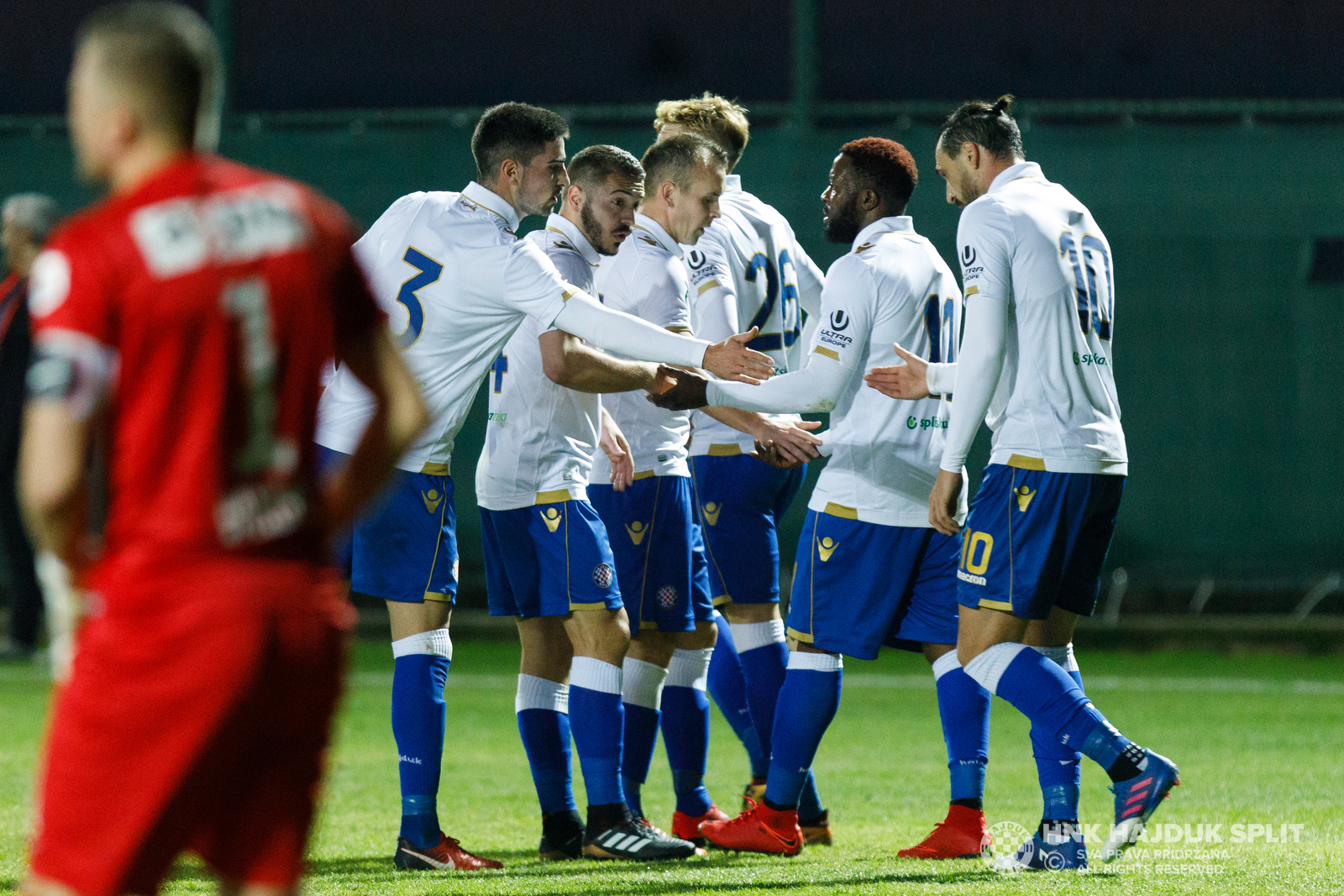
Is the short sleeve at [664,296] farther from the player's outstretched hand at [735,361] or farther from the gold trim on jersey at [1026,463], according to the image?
the gold trim on jersey at [1026,463]

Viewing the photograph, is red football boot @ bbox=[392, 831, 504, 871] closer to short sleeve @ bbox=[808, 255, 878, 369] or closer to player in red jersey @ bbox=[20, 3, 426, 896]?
short sleeve @ bbox=[808, 255, 878, 369]

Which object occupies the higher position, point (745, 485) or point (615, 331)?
point (615, 331)

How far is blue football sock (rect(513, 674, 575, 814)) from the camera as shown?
5062 millimetres

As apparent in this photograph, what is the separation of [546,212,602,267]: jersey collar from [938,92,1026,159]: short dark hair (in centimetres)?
120

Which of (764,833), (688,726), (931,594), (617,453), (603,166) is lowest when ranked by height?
(764,833)

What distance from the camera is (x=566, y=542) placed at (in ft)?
A: 16.5

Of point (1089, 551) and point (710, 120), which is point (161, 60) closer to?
point (1089, 551)

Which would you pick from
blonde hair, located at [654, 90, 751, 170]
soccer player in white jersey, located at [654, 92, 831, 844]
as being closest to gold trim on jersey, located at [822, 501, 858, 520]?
soccer player in white jersey, located at [654, 92, 831, 844]

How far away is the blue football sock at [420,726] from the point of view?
478 cm

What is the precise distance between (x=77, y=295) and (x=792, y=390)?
3.27 m

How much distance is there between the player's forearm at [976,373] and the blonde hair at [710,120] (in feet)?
6.26

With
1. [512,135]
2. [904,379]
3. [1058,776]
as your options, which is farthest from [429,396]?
[1058,776]

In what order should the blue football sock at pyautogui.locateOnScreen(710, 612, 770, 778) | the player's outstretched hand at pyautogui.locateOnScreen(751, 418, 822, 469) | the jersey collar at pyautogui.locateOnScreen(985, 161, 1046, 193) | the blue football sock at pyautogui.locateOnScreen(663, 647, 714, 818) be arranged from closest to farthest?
the jersey collar at pyautogui.locateOnScreen(985, 161, 1046, 193) < the player's outstretched hand at pyautogui.locateOnScreen(751, 418, 822, 469) < the blue football sock at pyautogui.locateOnScreen(663, 647, 714, 818) < the blue football sock at pyautogui.locateOnScreen(710, 612, 770, 778)

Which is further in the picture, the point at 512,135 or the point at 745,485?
the point at 745,485
